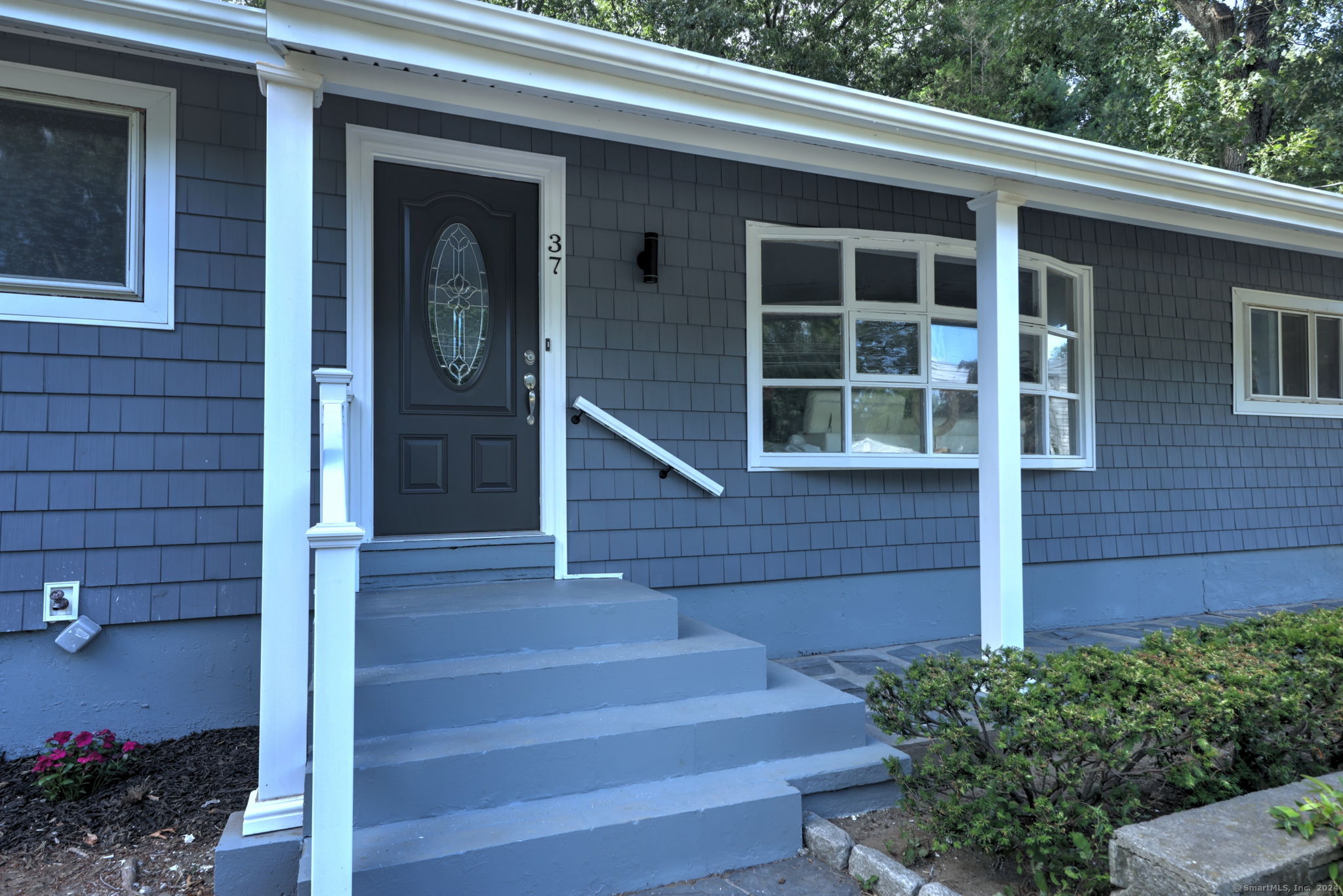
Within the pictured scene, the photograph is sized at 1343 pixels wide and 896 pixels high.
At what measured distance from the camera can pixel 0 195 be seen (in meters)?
3.13

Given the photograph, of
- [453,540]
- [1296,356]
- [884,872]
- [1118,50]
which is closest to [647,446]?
[453,540]

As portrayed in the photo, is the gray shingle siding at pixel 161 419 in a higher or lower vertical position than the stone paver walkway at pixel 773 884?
higher

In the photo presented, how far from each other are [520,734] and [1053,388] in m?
4.41

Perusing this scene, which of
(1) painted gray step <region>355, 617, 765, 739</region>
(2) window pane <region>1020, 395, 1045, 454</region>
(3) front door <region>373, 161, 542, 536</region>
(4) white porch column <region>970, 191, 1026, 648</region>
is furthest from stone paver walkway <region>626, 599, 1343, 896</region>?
(3) front door <region>373, 161, 542, 536</region>

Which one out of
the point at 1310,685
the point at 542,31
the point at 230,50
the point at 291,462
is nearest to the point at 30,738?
the point at 291,462

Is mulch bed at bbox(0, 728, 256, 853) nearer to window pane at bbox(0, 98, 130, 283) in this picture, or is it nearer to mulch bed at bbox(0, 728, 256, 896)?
mulch bed at bbox(0, 728, 256, 896)

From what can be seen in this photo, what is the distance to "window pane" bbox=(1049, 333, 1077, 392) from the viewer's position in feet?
18.0

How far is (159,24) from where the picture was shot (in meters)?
2.83

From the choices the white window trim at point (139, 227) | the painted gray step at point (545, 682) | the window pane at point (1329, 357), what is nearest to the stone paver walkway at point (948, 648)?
the painted gray step at point (545, 682)

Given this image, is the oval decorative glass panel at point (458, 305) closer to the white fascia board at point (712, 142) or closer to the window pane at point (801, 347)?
the white fascia board at point (712, 142)

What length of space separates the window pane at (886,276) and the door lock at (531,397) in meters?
2.03

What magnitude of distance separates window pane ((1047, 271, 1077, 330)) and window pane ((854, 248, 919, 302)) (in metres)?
1.19

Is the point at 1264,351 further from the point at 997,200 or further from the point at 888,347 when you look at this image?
the point at 997,200

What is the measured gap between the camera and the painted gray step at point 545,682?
2.57 meters
